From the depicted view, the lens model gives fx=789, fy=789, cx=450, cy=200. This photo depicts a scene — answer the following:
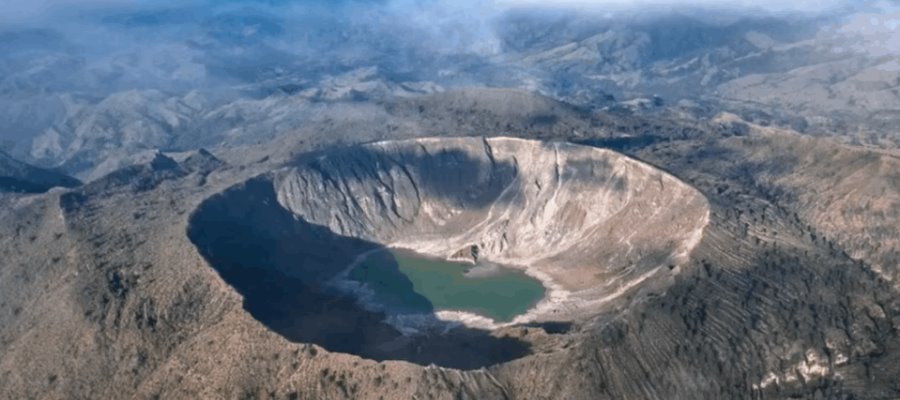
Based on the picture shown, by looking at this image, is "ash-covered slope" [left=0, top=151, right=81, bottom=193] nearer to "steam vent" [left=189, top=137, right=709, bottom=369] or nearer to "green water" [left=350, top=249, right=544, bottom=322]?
"steam vent" [left=189, top=137, right=709, bottom=369]

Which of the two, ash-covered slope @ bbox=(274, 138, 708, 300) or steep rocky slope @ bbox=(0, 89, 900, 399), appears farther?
ash-covered slope @ bbox=(274, 138, 708, 300)

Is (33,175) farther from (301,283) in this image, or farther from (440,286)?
(440,286)

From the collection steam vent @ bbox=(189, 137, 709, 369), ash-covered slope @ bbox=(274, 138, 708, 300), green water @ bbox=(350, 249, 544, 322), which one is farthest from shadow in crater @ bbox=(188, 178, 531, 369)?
ash-covered slope @ bbox=(274, 138, 708, 300)

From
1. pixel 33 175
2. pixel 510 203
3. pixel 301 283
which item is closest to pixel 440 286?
pixel 301 283

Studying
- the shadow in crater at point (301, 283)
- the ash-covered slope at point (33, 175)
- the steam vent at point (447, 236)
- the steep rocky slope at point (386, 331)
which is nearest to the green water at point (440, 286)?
the steam vent at point (447, 236)

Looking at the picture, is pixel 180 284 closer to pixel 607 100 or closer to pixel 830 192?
pixel 830 192

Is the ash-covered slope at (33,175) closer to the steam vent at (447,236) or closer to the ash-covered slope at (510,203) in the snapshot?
the steam vent at (447,236)
